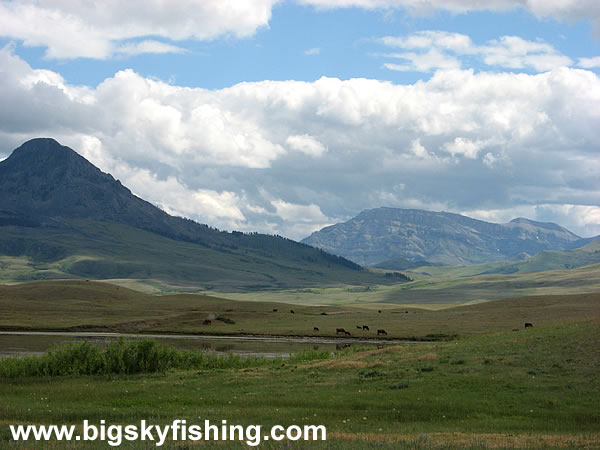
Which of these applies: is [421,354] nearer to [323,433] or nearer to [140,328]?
[323,433]

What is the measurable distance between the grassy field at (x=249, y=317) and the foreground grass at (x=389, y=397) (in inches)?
1819

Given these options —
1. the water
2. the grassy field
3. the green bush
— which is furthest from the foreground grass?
the grassy field

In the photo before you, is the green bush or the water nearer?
the green bush

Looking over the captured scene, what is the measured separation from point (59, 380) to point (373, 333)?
56954 mm

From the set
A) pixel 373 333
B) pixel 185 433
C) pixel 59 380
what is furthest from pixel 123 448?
pixel 373 333

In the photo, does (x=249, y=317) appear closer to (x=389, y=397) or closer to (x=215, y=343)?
(x=215, y=343)

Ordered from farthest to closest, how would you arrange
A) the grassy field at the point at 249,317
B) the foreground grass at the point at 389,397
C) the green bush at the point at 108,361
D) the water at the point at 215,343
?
the grassy field at the point at 249,317 < the water at the point at 215,343 < the green bush at the point at 108,361 < the foreground grass at the point at 389,397

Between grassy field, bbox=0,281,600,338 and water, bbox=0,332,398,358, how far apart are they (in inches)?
279

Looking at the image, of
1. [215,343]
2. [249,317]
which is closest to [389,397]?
[215,343]

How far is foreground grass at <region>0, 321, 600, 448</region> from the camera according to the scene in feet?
77.6

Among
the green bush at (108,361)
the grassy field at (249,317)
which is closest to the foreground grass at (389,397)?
the green bush at (108,361)

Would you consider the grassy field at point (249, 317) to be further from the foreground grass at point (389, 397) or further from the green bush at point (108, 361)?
the foreground grass at point (389, 397)

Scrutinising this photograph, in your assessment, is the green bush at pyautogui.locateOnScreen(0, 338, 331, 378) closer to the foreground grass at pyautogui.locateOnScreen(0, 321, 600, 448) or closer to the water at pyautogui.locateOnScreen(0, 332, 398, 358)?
the foreground grass at pyautogui.locateOnScreen(0, 321, 600, 448)

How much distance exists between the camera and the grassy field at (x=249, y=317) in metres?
94.8
